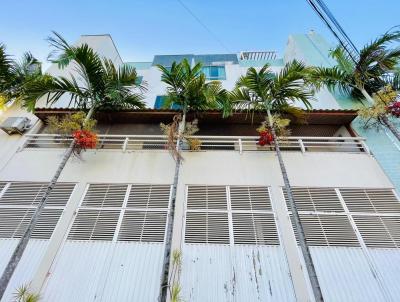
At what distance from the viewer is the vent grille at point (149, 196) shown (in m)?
7.04

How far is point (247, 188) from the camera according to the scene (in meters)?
7.38

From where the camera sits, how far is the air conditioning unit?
9141 mm

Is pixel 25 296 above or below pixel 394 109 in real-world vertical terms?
below

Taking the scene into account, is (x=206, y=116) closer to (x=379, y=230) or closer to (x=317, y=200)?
(x=317, y=200)

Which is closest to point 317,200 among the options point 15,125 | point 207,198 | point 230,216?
point 230,216

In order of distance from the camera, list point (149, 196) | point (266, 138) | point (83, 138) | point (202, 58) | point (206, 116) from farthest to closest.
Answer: point (202, 58)
point (206, 116)
point (266, 138)
point (149, 196)
point (83, 138)

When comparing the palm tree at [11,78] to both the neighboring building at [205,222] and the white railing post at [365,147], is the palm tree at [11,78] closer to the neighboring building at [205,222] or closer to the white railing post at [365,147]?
the neighboring building at [205,222]

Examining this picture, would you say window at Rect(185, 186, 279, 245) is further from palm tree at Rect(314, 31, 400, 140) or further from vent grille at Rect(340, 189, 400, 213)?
palm tree at Rect(314, 31, 400, 140)

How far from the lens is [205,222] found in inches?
262

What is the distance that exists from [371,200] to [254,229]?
3398mm

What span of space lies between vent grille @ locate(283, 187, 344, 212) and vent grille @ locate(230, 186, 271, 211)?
575mm

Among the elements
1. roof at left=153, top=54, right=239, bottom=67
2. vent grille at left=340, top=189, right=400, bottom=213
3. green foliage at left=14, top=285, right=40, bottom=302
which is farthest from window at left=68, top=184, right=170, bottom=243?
roof at left=153, top=54, right=239, bottom=67

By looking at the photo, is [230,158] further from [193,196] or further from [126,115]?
[126,115]

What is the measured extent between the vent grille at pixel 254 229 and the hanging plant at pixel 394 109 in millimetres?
4320
